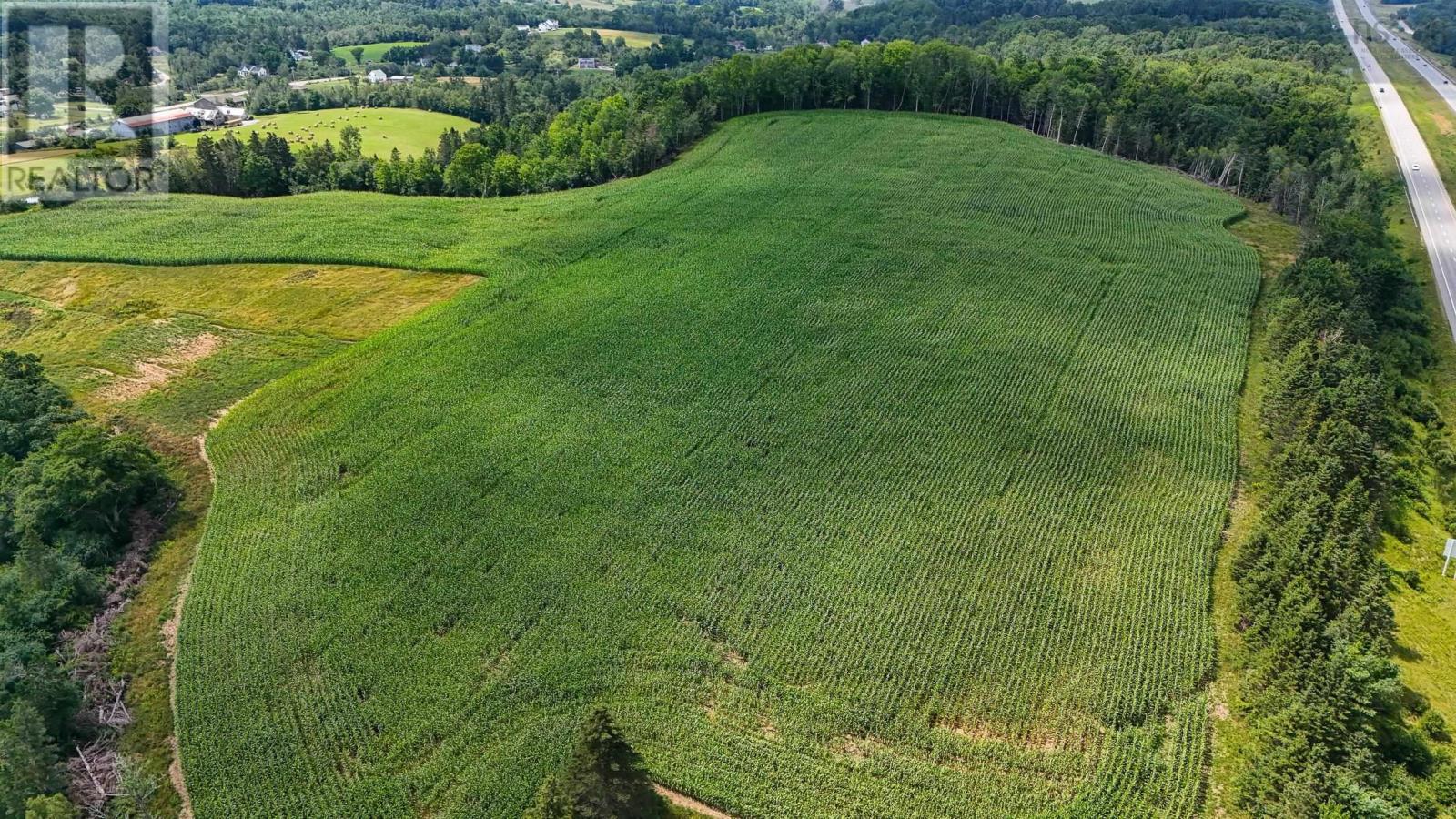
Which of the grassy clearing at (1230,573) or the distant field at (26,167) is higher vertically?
the distant field at (26,167)

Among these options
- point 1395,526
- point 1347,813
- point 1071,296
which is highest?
point 1071,296

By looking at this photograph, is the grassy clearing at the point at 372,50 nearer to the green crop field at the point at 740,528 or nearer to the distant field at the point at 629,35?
the distant field at the point at 629,35

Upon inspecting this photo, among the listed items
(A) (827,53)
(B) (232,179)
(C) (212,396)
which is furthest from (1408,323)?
(B) (232,179)

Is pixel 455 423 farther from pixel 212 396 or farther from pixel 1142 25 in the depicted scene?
pixel 1142 25

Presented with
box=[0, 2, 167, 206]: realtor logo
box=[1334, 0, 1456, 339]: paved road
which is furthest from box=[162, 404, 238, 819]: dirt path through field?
box=[1334, 0, 1456, 339]: paved road

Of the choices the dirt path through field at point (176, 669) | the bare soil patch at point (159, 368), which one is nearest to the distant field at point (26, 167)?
the bare soil patch at point (159, 368)

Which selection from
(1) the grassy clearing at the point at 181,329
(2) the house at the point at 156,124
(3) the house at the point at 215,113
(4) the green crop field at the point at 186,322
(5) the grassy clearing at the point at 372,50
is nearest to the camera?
(1) the grassy clearing at the point at 181,329

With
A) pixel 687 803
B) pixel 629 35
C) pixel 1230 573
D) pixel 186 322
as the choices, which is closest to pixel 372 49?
pixel 629 35
